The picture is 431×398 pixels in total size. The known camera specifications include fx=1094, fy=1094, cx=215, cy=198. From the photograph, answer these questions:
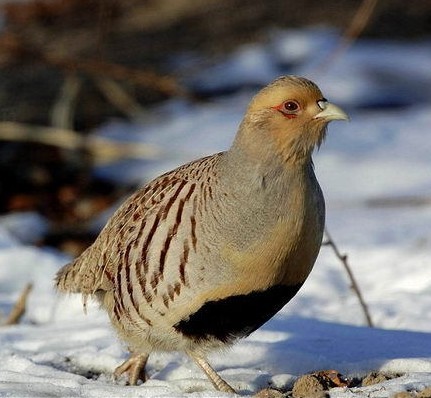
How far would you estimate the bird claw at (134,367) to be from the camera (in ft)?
15.8

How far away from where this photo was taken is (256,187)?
13.9 ft

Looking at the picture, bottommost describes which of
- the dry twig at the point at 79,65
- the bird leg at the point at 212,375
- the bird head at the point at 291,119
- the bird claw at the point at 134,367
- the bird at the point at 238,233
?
the bird leg at the point at 212,375

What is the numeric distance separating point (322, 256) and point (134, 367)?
298 cm

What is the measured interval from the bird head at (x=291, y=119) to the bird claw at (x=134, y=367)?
45.9 inches

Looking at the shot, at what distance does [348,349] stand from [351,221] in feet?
12.0

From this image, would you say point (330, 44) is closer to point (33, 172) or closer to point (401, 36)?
point (401, 36)

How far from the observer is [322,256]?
7586 mm

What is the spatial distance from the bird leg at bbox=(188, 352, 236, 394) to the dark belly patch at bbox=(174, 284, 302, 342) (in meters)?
0.15

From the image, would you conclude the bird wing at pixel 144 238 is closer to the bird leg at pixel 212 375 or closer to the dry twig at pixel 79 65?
the bird leg at pixel 212 375

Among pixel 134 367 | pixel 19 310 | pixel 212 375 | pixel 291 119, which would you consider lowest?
pixel 212 375

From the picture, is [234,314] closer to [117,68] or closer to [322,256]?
[322,256]

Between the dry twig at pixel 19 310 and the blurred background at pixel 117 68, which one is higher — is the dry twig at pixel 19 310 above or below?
below

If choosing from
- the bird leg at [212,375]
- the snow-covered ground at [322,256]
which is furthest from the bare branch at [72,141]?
the bird leg at [212,375]

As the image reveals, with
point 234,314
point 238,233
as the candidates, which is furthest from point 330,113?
point 234,314
